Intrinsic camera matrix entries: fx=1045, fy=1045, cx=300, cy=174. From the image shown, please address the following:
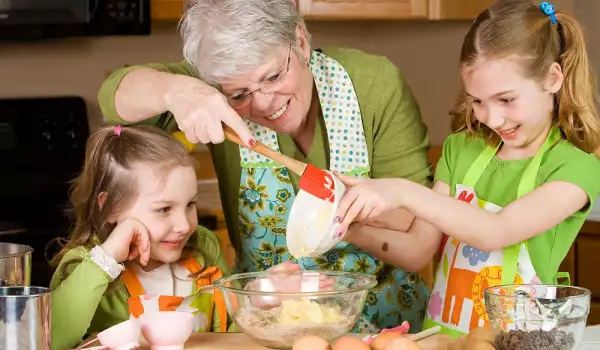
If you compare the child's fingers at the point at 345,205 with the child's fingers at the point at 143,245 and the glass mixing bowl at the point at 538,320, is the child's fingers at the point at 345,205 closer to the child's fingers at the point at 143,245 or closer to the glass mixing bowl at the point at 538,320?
the glass mixing bowl at the point at 538,320

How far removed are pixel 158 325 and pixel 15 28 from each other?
5.64 feet

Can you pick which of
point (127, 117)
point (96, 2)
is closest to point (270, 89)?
point (127, 117)

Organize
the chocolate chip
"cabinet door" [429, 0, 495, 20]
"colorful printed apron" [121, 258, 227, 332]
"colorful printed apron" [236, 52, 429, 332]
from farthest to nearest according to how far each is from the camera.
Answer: "cabinet door" [429, 0, 495, 20]
"colorful printed apron" [236, 52, 429, 332]
"colorful printed apron" [121, 258, 227, 332]
the chocolate chip

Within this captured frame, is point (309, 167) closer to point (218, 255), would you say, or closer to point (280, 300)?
point (280, 300)

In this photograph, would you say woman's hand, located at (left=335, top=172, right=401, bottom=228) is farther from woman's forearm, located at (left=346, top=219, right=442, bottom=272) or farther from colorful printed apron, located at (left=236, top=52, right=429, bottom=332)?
colorful printed apron, located at (left=236, top=52, right=429, bottom=332)

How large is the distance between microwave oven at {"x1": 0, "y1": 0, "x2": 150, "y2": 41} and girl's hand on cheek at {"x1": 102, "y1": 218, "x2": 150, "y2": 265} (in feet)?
4.12

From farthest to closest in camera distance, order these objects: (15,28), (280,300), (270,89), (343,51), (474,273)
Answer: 1. (15,28)
2. (343,51)
3. (474,273)
4. (270,89)
5. (280,300)

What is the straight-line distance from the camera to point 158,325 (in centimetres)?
151

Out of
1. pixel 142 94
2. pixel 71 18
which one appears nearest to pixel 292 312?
pixel 142 94

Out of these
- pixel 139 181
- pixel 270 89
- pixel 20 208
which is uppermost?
pixel 270 89

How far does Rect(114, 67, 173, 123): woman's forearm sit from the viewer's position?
1.85 meters

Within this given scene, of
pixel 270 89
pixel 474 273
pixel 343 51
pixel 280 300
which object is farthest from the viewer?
pixel 343 51

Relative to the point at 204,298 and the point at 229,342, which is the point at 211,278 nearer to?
the point at 204,298

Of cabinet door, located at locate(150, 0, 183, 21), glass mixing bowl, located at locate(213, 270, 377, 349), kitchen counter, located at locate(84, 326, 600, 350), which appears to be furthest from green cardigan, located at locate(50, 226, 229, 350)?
cabinet door, located at locate(150, 0, 183, 21)
